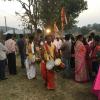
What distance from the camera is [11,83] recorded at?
12.8 meters

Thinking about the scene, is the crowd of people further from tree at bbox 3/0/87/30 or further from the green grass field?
tree at bbox 3/0/87/30

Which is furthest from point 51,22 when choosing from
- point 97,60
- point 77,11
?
point 97,60

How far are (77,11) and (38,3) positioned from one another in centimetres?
1908

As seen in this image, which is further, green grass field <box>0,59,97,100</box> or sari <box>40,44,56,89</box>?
sari <box>40,44,56,89</box>

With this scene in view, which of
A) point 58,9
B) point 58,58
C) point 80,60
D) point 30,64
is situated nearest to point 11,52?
point 30,64

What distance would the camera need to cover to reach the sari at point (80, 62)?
12.7 m

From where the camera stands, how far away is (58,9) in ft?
105

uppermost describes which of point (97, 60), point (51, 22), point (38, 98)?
point (51, 22)

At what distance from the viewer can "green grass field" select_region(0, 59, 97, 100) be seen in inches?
428

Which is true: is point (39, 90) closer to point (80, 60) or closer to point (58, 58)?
→ point (58, 58)

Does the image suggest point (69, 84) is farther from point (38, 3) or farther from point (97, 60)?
point (38, 3)

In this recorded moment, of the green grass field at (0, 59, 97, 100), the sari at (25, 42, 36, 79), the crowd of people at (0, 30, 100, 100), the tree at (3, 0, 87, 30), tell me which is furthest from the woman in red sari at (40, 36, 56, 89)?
the tree at (3, 0, 87, 30)

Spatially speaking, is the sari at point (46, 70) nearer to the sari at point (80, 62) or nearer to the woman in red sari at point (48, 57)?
the woman in red sari at point (48, 57)

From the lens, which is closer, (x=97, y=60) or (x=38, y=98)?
(x=38, y=98)
